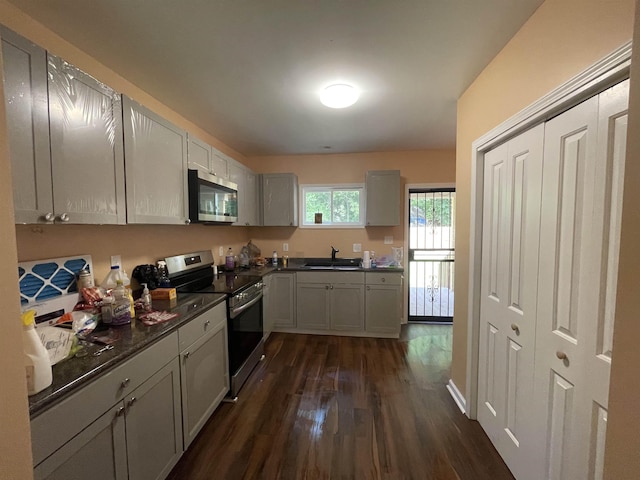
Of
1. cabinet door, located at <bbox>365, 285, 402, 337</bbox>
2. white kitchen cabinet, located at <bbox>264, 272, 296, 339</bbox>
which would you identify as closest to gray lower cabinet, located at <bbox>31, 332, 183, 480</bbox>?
white kitchen cabinet, located at <bbox>264, 272, 296, 339</bbox>

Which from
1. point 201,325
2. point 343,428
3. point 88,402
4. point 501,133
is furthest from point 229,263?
point 501,133

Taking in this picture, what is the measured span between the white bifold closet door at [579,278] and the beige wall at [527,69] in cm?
19

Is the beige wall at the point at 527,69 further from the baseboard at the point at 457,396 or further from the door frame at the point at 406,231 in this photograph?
the door frame at the point at 406,231

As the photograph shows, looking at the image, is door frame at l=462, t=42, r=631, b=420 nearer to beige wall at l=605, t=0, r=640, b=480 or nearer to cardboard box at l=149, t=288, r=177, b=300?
beige wall at l=605, t=0, r=640, b=480

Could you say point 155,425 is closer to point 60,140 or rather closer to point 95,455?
point 95,455

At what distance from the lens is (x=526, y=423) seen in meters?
1.44

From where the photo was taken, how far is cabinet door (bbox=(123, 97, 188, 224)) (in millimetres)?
1633

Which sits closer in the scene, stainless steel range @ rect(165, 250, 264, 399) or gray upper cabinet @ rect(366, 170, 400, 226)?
stainless steel range @ rect(165, 250, 264, 399)

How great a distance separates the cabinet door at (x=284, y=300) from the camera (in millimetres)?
3627

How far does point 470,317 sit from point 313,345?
75.1 inches

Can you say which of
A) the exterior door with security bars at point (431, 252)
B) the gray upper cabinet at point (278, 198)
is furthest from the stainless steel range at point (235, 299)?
the exterior door with security bars at point (431, 252)

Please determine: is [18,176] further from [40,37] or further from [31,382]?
[40,37]

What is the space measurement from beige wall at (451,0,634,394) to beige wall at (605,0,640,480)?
668 mm

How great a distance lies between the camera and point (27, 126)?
1103 mm
